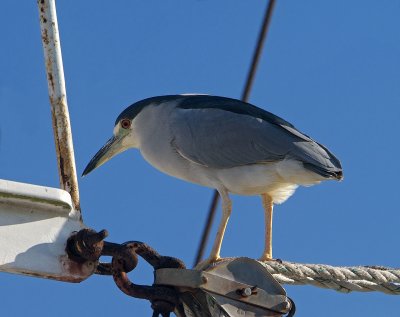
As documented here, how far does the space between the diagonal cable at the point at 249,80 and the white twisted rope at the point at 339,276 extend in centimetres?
71

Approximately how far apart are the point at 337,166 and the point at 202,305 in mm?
2429

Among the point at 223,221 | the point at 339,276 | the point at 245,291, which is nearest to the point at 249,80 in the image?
the point at 223,221

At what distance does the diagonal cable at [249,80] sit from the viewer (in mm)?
4579

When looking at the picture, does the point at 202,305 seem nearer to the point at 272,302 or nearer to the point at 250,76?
the point at 272,302

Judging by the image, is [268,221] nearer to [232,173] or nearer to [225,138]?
[232,173]

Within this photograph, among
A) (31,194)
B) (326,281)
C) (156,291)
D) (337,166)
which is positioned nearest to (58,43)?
(31,194)

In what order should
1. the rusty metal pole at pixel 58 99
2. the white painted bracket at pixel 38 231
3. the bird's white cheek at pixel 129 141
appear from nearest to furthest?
the white painted bracket at pixel 38 231, the rusty metal pole at pixel 58 99, the bird's white cheek at pixel 129 141

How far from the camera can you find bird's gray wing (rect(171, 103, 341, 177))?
213 inches

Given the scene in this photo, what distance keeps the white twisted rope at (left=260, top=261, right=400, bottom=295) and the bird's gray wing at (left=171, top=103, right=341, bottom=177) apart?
4.61 feet

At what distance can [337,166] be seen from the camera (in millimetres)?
5359

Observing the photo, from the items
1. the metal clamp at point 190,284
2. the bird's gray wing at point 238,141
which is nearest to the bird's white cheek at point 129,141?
the bird's gray wing at point 238,141

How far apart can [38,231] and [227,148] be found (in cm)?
270

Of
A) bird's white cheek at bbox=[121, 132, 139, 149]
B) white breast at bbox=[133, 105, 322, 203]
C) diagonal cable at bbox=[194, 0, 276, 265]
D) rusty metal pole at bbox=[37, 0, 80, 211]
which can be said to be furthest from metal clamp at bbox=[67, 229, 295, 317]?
bird's white cheek at bbox=[121, 132, 139, 149]

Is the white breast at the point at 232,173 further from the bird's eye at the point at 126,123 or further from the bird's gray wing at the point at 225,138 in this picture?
the bird's eye at the point at 126,123
